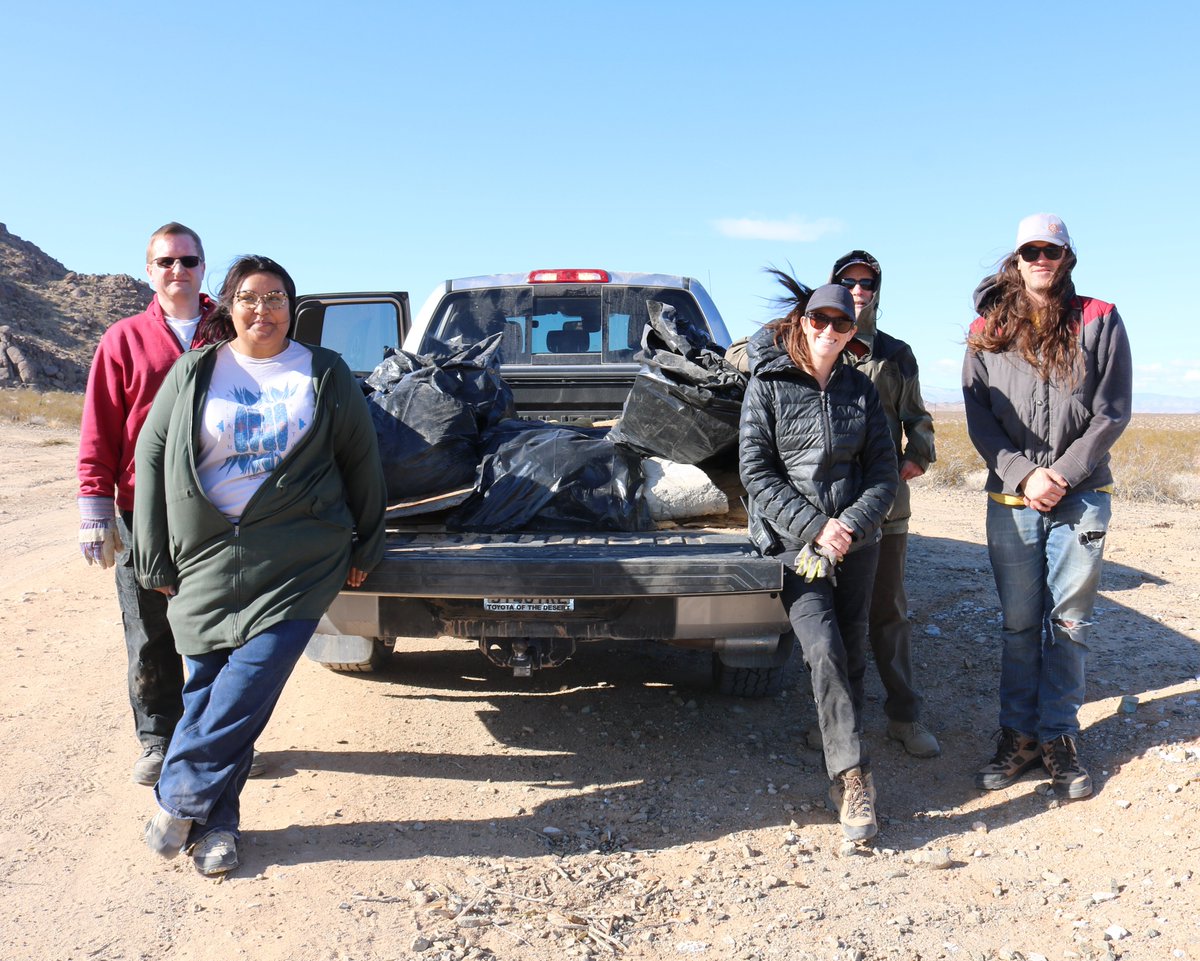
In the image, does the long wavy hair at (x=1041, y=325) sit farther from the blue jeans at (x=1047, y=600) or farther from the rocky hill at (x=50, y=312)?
the rocky hill at (x=50, y=312)

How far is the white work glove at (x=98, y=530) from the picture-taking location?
3.44 meters

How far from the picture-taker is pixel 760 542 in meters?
3.51

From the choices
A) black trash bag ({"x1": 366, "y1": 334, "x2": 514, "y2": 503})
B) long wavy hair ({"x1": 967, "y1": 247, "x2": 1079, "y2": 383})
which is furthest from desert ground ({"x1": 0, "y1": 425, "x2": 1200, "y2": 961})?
long wavy hair ({"x1": 967, "y1": 247, "x2": 1079, "y2": 383})

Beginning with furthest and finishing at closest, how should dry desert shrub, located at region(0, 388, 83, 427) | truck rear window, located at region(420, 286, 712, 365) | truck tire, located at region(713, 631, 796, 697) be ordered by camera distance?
dry desert shrub, located at region(0, 388, 83, 427), truck rear window, located at region(420, 286, 712, 365), truck tire, located at region(713, 631, 796, 697)

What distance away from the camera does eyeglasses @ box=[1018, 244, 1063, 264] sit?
365 centimetres

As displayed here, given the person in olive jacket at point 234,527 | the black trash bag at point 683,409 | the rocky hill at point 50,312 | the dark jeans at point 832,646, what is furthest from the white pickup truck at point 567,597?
the rocky hill at point 50,312

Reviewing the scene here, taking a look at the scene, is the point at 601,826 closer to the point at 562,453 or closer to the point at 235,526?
the point at 562,453

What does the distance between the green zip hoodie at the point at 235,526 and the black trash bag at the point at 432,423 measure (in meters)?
0.72

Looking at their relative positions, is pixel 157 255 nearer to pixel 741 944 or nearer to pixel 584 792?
pixel 584 792

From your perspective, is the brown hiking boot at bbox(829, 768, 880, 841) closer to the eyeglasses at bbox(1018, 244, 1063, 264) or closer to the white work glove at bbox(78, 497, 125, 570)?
the eyeglasses at bbox(1018, 244, 1063, 264)

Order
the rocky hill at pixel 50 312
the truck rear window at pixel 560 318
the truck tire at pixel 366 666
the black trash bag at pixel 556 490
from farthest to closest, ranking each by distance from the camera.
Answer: the rocky hill at pixel 50 312 → the truck rear window at pixel 560 318 → the truck tire at pixel 366 666 → the black trash bag at pixel 556 490

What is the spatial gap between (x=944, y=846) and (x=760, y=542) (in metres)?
1.18

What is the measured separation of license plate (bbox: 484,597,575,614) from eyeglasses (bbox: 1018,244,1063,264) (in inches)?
80.0

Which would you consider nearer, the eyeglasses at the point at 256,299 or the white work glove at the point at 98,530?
the eyeglasses at the point at 256,299
